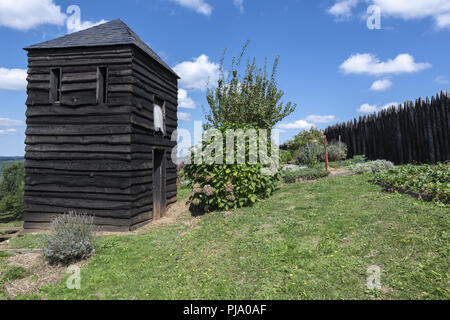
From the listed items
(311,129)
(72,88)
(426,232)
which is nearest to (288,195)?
(426,232)

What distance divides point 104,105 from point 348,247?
809cm

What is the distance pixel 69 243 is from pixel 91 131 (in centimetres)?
425

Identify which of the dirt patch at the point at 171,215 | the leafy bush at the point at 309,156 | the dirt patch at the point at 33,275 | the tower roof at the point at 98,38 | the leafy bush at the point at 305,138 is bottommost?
the dirt patch at the point at 33,275

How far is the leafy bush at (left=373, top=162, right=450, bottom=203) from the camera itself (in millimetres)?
6554

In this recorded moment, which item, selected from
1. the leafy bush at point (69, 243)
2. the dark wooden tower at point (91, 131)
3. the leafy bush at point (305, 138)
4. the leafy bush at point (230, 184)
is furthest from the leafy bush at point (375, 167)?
the leafy bush at point (69, 243)

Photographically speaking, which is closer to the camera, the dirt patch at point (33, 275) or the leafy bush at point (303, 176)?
the dirt patch at point (33, 275)

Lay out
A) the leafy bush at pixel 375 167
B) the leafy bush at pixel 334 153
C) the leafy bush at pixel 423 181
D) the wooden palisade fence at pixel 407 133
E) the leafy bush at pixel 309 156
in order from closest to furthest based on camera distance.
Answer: the leafy bush at pixel 423 181
the leafy bush at pixel 375 167
the wooden palisade fence at pixel 407 133
the leafy bush at pixel 309 156
the leafy bush at pixel 334 153

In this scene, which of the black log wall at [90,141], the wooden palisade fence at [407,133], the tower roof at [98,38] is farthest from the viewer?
the wooden palisade fence at [407,133]

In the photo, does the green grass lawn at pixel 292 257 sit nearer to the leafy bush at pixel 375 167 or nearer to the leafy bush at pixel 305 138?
the leafy bush at pixel 375 167

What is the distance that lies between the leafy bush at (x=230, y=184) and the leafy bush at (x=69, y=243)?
11.5 ft

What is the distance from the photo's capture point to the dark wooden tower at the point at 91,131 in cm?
901

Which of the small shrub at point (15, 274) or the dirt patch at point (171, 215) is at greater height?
the dirt patch at point (171, 215)

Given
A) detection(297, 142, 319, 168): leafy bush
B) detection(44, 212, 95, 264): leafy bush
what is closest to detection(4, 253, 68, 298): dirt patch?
detection(44, 212, 95, 264): leafy bush

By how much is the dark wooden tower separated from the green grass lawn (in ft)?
6.93
